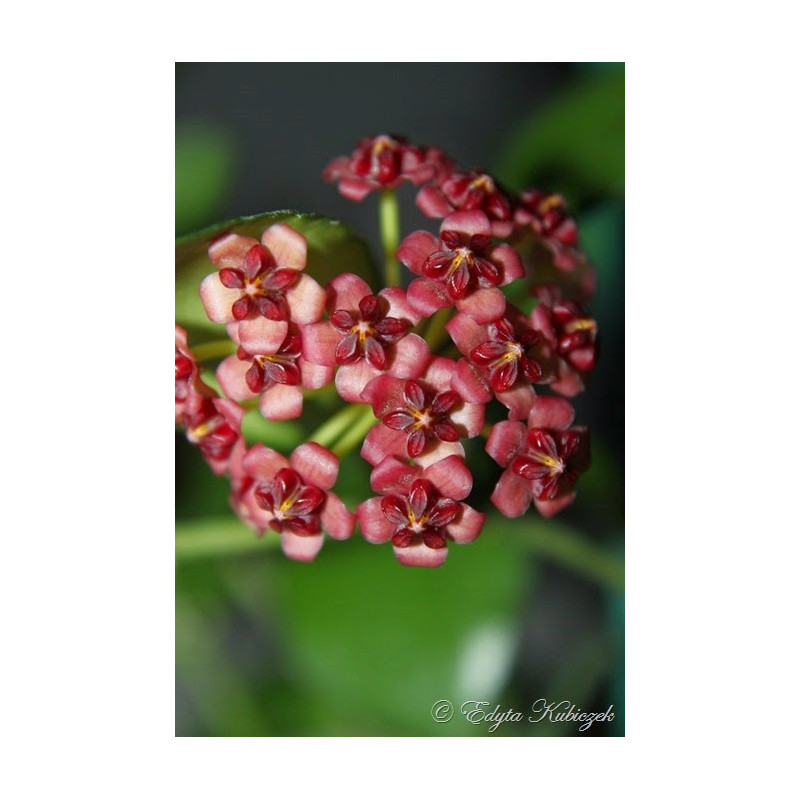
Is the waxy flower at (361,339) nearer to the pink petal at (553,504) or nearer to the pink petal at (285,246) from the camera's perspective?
the pink petal at (285,246)

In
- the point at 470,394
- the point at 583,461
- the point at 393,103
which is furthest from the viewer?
the point at 393,103

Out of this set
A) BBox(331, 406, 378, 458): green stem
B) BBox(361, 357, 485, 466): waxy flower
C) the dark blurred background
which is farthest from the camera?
the dark blurred background

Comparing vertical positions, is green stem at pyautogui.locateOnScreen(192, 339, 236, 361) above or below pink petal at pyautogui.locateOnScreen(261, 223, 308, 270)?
below

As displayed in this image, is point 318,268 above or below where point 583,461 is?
above

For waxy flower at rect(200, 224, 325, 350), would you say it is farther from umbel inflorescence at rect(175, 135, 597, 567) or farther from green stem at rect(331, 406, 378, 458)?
green stem at rect(331, 406, 378, 458)

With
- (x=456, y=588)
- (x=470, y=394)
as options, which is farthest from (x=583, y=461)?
(x=456, y=588)

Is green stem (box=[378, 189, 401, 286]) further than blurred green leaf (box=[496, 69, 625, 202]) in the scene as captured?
No

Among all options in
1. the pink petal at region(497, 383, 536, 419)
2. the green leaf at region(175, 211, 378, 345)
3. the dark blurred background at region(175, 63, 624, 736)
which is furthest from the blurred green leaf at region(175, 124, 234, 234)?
the pink petal at region(497, 383, 536, 419)
